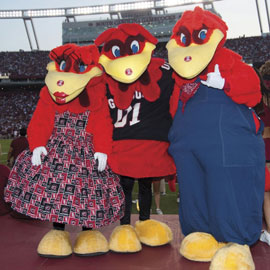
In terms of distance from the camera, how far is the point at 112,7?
40.4m

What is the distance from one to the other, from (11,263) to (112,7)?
40.9 m

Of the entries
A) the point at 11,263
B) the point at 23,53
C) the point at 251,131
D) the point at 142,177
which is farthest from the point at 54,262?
the point at 23,53

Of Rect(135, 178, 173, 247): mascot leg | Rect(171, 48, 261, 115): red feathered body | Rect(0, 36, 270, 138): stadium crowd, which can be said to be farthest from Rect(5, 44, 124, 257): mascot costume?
Rect(0, 36, 270, 138): stadium crowd

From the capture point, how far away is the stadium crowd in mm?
31734

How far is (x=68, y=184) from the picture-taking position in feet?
7.93

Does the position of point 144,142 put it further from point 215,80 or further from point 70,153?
point 215,80

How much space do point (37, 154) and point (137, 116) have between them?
74cm

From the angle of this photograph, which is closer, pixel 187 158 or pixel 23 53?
pixel 187 158

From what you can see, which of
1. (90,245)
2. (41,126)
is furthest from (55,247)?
(41,126)

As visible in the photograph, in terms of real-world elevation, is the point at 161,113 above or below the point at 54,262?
above

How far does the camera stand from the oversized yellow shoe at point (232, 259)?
207 cm

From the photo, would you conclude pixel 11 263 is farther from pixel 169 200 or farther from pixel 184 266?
pixel 169 200

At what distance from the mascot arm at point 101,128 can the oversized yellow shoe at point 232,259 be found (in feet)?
3.22

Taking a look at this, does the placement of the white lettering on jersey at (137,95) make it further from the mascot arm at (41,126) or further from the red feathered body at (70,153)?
the mascot arm at (41,126)
